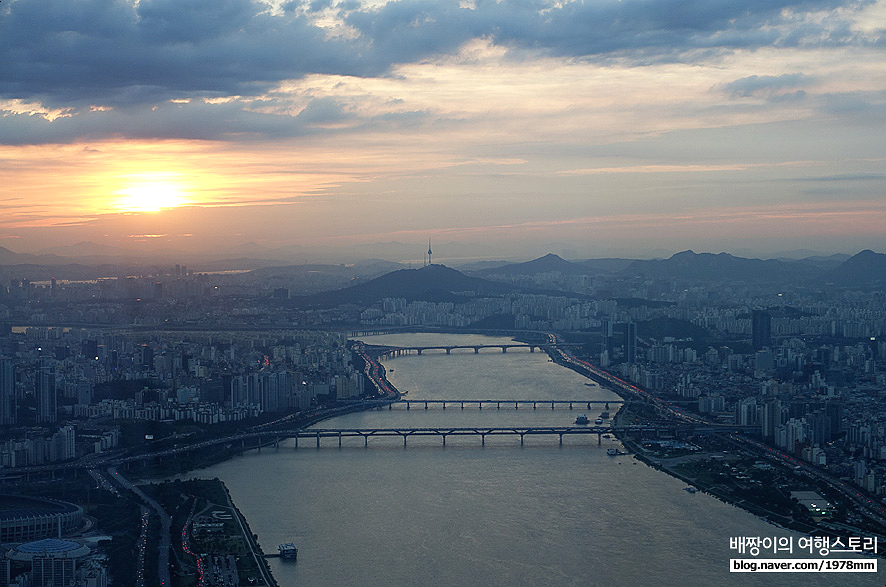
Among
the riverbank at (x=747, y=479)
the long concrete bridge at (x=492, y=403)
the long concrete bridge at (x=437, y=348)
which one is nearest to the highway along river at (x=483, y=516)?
the riverbank at (x=747, y=479)

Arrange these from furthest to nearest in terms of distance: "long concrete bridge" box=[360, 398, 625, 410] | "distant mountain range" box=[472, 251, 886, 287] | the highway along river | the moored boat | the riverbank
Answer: "distant mountain range" box=[472, 251, 886, 287] < "long concrete bridge" box=[360, 398, 625, 410] < the riverbank < the moored boat < the highway along river

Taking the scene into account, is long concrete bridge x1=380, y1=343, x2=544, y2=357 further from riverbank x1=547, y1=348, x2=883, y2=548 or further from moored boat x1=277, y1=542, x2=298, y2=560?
moored boat x1=277, y1=542, x2=298, y2=560

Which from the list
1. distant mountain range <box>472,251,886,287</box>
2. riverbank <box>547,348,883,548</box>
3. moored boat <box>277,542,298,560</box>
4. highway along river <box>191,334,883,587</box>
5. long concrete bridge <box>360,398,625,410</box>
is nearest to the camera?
highway along river <box>191,334,883,587</box>

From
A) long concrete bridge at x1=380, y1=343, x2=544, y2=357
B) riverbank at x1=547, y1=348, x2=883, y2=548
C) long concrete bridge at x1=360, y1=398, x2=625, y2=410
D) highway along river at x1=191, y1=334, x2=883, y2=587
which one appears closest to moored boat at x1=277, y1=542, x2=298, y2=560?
highway along river at x1=191, y1=334, x2=883, y2=587

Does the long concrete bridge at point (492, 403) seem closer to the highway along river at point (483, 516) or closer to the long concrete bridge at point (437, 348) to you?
the highway along river at point (483, 516)

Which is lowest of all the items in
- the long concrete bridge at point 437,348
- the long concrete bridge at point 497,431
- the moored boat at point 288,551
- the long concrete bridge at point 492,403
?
the moored boat at point 288,551

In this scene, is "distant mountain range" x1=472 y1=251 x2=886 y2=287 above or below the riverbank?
above

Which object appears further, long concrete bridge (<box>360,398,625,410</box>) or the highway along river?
long concrete bridge (<box>360,398,625,410</box>)
